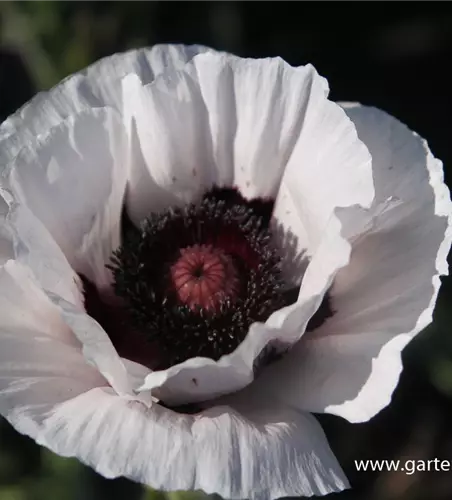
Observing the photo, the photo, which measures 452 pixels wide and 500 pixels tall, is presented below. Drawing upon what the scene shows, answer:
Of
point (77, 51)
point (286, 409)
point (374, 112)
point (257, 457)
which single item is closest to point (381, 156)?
point (374, 112)

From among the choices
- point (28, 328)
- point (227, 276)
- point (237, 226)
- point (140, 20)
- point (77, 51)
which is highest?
point (140, 20)

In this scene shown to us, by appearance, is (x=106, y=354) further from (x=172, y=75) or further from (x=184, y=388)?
(x=172, y=75)

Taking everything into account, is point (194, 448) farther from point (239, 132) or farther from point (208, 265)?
point (239, 132)

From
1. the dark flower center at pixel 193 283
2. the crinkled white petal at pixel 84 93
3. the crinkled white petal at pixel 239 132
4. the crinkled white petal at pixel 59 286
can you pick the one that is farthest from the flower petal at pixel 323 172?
the crinkled white petal at pixel 59 286

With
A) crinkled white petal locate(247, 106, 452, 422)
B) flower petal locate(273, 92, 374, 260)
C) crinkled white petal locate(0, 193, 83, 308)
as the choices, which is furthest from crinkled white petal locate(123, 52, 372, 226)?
crinkled white petal locate(0, 193, 83, 308)

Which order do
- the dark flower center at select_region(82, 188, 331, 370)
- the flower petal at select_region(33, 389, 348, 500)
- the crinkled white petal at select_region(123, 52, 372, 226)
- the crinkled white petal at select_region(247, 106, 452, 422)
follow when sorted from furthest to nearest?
1. the dark flower center at select_region(82, 188, 331, 370)
2. the crinkled white petal at select_region(123, 52, 372, 226)
3. the crinkled white petal at select_region(247, 106, 452, 422)
4. the flower petal at select_region(33, 389, 348, 500)

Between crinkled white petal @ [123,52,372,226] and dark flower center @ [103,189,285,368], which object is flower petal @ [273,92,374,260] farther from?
dark flower center @ [103,189,285,368]

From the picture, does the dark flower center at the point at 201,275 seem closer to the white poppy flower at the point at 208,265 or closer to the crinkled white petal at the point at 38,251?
the white poppy flower at the point at 208,265

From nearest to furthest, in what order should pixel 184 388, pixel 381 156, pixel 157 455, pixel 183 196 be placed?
pixel 157 455 < pixel 184 388 < pixel 381 156 < pixel 183 196
